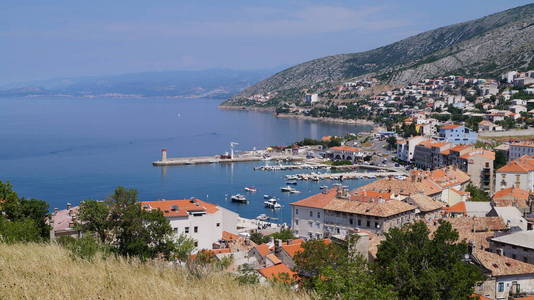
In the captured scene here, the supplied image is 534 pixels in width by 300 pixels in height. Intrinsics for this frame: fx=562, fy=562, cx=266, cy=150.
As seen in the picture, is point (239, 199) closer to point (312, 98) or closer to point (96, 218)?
point (96, 218)

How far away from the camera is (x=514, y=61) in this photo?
202 ft

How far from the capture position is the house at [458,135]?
32312mm

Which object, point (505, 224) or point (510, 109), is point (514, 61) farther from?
point (505, 224)

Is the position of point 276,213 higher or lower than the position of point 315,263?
lower

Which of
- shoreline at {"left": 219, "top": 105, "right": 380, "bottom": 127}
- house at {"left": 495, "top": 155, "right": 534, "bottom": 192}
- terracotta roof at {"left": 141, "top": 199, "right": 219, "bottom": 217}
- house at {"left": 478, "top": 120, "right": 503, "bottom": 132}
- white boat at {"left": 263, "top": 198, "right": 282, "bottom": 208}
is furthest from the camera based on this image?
shoreline at {"left": 219, "top": 105, "right": 380, "bottom": 127}

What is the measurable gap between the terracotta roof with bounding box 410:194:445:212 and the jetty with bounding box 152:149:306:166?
2263 centimetres

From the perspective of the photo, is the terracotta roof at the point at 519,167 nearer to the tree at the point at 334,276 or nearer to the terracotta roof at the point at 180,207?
the terracotta roof at the point at 180,207

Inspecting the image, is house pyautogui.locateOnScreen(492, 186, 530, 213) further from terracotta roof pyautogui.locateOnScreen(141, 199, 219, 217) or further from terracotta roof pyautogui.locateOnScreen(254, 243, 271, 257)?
terracotta roof pyautogui.locateOnScreen(254, 243, 271, 257)

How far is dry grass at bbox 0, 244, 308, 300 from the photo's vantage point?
2.21 meters

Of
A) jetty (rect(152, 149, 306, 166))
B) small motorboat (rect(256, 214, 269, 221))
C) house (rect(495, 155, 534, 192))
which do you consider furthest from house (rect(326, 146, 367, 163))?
small motorboat (rect(256, 214, 269, 221))

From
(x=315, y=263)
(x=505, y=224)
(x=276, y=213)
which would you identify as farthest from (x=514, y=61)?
(x=315, y=263)

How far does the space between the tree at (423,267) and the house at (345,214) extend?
5018mm

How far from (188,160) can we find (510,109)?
24.2 m

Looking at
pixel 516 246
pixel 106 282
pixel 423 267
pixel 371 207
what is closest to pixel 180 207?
pixel 371 207
